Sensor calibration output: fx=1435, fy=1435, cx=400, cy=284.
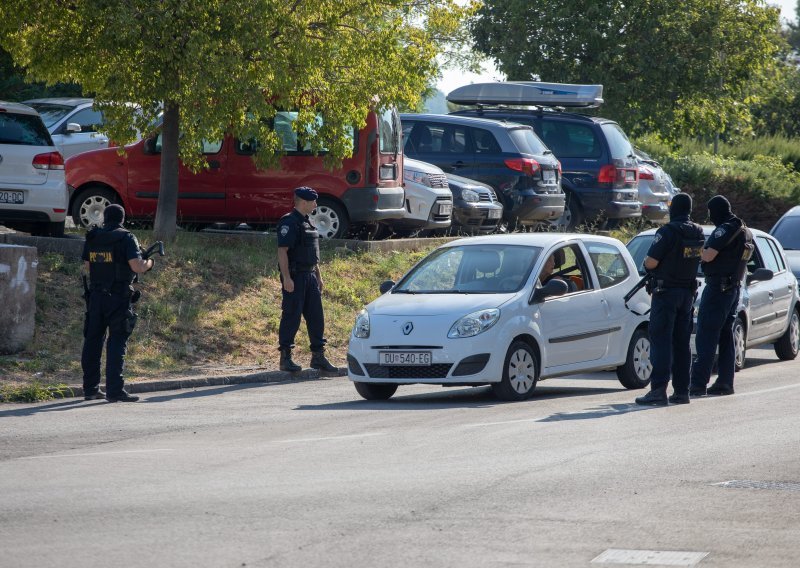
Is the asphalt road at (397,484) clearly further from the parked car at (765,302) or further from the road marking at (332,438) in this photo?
the parked car at (765,302)

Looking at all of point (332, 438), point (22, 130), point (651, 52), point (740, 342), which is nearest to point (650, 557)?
point (332, 438)

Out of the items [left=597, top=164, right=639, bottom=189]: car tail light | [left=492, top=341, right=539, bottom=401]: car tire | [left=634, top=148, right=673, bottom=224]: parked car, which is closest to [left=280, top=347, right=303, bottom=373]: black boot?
[left=492, top=341, right=539, bottom=401]: car tire

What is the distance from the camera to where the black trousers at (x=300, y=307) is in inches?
595

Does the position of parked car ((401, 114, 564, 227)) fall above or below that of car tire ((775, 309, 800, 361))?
above

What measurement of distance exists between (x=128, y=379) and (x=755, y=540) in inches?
336

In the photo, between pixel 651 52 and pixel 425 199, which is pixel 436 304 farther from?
pixel 651 52

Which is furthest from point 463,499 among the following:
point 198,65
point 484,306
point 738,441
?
point 198,65

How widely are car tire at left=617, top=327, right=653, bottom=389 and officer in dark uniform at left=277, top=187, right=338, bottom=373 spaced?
3292mm

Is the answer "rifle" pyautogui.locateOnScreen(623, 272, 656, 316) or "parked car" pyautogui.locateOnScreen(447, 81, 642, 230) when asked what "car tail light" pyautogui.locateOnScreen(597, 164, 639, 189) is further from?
"rifle" pyautogui.locateOnScreen(623, 272, 656, 316)

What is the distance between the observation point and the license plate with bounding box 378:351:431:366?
12430 millimetres

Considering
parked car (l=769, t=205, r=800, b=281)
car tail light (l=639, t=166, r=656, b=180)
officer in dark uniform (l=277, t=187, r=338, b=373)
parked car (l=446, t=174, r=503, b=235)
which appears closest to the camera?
officer in dark uniform (l=277, t=187, r=338, b=373)

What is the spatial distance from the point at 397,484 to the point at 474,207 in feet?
47.1

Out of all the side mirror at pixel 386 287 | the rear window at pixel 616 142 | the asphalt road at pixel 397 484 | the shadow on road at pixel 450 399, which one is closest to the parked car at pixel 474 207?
the rear window at pixel 616 142

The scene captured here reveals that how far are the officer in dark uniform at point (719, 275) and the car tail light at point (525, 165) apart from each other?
1023cm
